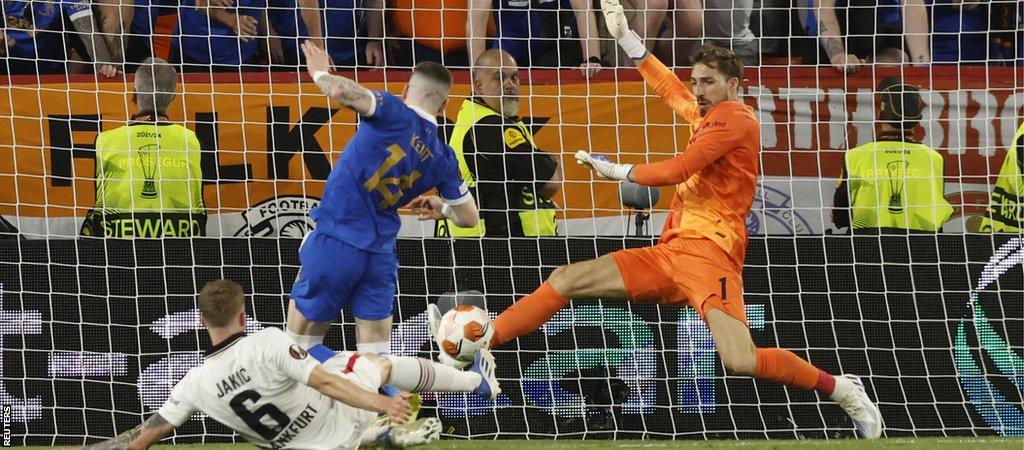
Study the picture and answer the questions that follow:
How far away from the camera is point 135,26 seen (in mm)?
A: 10086

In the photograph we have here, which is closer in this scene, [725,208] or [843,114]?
[725,208]

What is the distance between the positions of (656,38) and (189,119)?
3276mm

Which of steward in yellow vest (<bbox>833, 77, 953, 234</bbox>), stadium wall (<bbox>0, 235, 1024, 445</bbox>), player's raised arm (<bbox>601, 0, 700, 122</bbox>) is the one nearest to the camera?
player's raised arm (<bbox>601, 0, 700, 122</bbox>)

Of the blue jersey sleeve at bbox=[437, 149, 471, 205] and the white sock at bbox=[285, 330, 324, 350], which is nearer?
the white sock at bbox=[285, 330, 324, 350]

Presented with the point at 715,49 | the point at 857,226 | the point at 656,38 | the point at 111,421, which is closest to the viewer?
the point at 715,49

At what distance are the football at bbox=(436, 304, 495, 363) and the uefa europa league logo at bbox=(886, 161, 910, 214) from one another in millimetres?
3647

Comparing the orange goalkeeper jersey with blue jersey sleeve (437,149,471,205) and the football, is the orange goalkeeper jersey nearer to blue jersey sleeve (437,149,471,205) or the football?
blue jersey sleeve (437,149,471,205)

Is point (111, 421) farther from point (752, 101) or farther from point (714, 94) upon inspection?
point (752, 101)

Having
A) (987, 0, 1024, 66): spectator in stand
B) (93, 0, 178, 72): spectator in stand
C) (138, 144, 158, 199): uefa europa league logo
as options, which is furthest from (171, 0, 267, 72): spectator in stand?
(987, 0, 1024, 66): spectator in stand

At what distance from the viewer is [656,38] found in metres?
10.1

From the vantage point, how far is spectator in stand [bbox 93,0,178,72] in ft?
31.9

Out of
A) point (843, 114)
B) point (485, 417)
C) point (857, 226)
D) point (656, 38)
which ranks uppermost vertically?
point (656, 38)

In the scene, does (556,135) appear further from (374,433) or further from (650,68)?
(374,433)

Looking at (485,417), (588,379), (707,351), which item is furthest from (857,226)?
(485,417)
